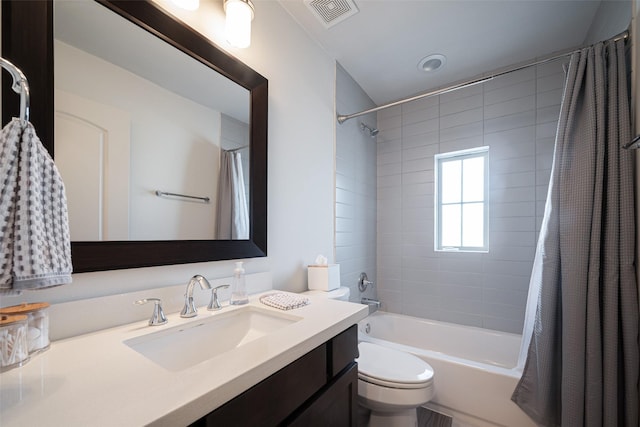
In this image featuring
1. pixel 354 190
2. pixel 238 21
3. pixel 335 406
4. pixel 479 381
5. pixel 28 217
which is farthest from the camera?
pixel 354 190

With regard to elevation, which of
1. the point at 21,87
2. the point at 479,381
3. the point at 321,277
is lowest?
the point at 479,381

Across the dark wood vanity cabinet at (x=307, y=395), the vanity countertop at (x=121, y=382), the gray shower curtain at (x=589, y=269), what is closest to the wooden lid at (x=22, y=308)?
the vanity countertop at (x=121, y=382)

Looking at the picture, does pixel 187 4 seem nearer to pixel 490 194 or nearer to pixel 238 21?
pixel 238 21

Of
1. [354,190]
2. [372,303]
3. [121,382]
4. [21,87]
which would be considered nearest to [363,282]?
[372,303]

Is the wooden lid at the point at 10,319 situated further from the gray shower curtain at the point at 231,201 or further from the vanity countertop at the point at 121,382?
the gray shower curtain at the point at 231,201

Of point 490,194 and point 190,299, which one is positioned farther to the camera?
point 490,194

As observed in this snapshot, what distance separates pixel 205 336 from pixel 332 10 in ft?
5.70

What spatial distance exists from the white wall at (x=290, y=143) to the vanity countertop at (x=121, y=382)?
0.34m

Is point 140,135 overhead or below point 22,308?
overhead

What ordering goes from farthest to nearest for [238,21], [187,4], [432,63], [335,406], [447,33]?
[432,63], [447,33], [238,21], [187,4], [335,406]

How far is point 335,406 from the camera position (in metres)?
0.82

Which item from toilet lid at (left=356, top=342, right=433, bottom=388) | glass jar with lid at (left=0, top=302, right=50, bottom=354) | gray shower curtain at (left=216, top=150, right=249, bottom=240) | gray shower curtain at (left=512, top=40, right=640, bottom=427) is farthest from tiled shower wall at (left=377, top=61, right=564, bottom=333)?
glass jar with lid at (left=0, top=302, right=50, bottom=354)

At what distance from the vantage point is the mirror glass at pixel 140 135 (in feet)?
2.41

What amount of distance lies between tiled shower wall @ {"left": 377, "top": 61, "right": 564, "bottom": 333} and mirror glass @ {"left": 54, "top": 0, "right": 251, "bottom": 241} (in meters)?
1.72
